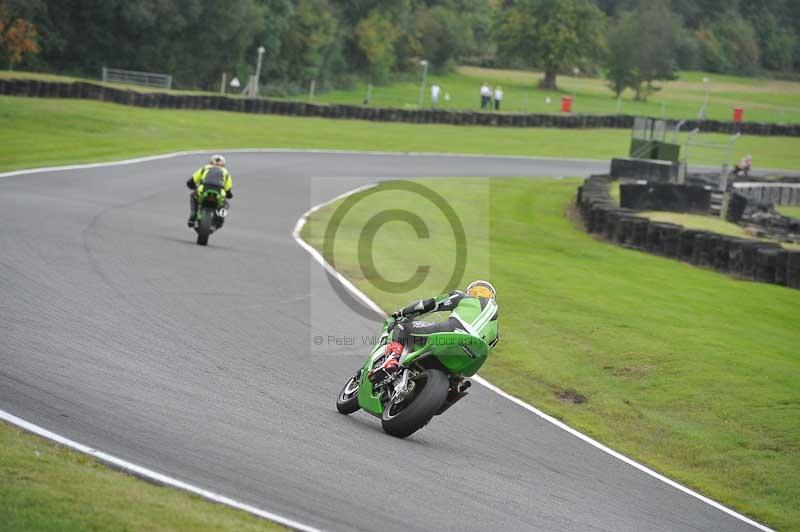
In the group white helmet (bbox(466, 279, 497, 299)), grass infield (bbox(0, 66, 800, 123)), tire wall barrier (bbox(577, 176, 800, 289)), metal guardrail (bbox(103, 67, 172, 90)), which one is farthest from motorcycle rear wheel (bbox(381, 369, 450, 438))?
grass infield (bbox(0, 66, 800, 123))

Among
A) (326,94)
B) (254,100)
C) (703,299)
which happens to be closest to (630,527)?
(703,299)

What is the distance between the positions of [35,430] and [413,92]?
230 ft

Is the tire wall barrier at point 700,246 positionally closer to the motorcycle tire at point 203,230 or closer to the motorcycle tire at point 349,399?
the motorcycle tire at point 203,230

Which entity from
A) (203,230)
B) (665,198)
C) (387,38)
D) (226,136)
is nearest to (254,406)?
(203,230)

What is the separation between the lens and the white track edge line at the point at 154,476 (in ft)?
21.7

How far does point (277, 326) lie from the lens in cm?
1298

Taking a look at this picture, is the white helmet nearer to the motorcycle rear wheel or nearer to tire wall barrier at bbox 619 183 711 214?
the motorcycle rear wheel

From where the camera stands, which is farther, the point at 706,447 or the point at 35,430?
the point at 706,447

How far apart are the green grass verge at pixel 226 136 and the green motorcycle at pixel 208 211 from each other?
28.7ft

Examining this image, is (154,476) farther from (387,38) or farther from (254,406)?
(387,38)

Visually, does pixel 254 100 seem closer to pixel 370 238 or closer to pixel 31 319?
pixel 370 238

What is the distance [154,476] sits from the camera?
682 cm

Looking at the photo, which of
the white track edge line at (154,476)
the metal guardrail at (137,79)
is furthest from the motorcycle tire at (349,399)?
the metal guardrail at (137,79)

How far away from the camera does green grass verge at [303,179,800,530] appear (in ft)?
36.0
